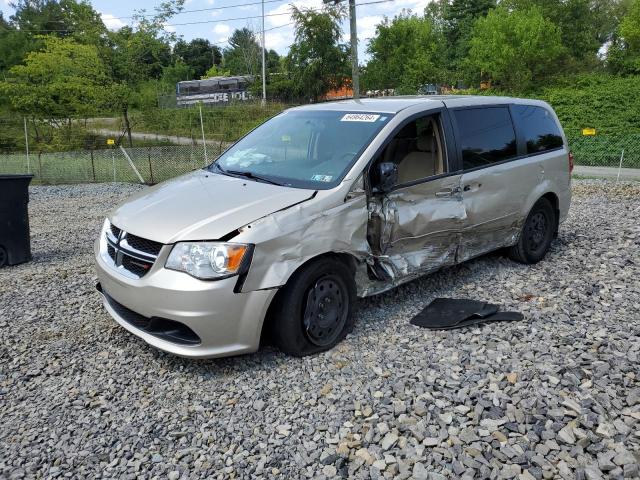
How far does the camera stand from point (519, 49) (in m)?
32.7

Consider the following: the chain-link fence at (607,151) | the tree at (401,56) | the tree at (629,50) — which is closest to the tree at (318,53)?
the tree at (401,56)

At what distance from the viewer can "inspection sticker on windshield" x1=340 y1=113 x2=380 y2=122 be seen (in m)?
4.45

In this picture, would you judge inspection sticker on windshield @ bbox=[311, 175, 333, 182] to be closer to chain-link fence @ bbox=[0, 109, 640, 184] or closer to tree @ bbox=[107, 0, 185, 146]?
chain-link fence @ bbox=[0, 109, 640, 184]

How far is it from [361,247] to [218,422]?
164cm

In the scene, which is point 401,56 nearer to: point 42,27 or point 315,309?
Answer: point 42,27

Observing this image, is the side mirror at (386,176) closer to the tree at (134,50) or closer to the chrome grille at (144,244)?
the chrome grille at (144,244)

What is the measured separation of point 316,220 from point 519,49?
33.5 meters

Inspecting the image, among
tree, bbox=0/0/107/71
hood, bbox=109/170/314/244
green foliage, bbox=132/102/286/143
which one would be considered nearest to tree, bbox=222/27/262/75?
tree, bbox=0/0/107/71

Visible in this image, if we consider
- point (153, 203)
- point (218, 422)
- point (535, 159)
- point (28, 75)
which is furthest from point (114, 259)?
point (28, 75)

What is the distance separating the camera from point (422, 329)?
4219mm

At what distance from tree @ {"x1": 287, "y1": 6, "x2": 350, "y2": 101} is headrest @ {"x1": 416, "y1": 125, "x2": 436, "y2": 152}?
35.0 meters

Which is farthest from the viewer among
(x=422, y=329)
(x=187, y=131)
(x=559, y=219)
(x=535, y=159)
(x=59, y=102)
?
(x=187, y=131)

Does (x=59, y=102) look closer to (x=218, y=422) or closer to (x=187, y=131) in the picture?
(x=187, y=131)

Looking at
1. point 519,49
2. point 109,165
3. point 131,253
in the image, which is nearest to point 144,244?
point 131,253
